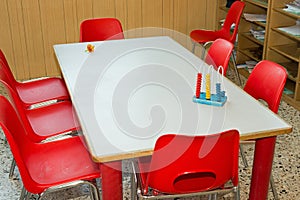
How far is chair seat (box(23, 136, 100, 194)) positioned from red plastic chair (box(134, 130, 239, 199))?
296 mm

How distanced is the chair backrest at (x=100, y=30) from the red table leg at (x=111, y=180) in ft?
6.41

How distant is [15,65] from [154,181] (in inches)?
118

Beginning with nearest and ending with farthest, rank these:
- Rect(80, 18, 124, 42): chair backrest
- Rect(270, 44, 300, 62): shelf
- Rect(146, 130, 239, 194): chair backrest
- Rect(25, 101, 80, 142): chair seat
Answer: Rect(146, 130, 239, 194): chair backrest < Rect(25, 101, 80, 142): chair seat < Rect(80, 18, 124, 42): chair backrest < Rect(270, 44, 300, 62): shelf

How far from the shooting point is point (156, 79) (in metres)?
2.62

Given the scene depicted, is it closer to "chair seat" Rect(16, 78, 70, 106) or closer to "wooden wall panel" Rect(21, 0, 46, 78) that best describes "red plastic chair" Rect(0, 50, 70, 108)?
"chair seat" Rect(16, 78, 70, 106)

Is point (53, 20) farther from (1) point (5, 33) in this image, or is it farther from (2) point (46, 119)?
(2) point (46, 119)

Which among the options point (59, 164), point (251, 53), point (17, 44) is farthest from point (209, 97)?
point (17, 44)

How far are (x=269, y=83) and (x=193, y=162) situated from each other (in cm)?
83

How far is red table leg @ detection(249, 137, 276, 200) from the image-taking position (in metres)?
2.14

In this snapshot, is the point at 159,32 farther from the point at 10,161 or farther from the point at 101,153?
the point at 101,153

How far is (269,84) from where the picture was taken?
245 centimetres

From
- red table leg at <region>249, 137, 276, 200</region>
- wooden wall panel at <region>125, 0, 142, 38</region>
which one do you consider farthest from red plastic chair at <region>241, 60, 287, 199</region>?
wooden wall panel at <region>125, 0, 142, 38</region>

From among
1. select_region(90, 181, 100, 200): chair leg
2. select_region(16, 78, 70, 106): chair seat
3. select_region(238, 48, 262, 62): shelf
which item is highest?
select_region(16, 78, 70, 106): chair seat

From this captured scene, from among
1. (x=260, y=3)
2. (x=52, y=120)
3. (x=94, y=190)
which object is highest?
(x=260, y=3)
